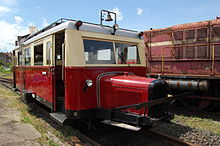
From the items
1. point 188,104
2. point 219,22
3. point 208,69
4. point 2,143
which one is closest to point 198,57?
point 208,69

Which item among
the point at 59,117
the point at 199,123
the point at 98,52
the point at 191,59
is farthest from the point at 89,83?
the point at 191,59

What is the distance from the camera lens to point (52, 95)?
4918 millimetres

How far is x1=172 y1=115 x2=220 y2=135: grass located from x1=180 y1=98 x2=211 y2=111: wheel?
1.18 meters

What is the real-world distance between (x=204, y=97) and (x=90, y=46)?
16.0 ft

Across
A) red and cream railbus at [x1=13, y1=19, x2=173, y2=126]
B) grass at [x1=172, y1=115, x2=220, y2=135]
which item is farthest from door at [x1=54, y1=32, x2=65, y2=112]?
grass at [x1=172, y1=115, x2=220, y2=135]

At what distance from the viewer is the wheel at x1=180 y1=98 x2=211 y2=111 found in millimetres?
7218

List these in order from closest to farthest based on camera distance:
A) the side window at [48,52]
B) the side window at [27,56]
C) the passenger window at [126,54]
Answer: the passenger window at [126,54], the side window at [48,52], the side window at [27,56]

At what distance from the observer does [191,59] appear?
745 cm

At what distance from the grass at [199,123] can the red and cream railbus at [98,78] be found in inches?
74.3

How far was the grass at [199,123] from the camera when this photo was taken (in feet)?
17.5

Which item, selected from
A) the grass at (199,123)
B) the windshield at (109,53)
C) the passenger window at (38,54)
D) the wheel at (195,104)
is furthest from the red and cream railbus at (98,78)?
the wheel at (195,104)

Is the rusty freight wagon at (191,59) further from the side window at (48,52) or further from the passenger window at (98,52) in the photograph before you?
the side window at (48,52)

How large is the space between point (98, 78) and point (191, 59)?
4.60 metres

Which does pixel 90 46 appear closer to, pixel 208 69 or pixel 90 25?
pixel 90 25
